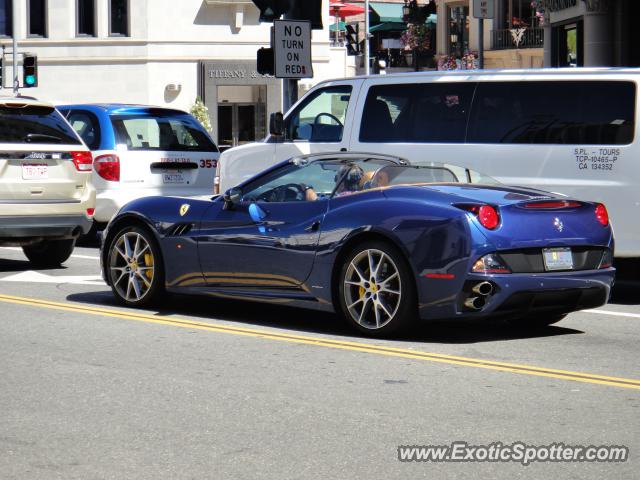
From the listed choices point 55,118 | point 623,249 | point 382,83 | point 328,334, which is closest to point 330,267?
point 328,334

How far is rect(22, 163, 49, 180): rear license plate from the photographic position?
544 inches

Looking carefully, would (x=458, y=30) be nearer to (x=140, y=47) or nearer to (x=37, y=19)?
(x=140, y=47)

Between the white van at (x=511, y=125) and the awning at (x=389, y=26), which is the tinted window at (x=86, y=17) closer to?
the awning at (x=389, y=26)

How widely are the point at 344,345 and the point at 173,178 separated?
8421 mm

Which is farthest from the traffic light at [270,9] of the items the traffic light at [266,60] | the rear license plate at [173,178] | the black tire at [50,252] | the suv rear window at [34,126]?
the black tire at [50,252]

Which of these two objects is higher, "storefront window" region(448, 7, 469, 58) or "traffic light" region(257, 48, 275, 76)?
"storefront window" region(448, 7, 469, 58)

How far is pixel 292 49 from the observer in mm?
18703

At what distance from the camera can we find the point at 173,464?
5.87m

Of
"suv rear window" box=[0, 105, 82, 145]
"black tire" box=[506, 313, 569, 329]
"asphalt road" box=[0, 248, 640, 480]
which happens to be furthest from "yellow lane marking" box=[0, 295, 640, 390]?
"suv rear window" box=[0, 105, 82, 145]

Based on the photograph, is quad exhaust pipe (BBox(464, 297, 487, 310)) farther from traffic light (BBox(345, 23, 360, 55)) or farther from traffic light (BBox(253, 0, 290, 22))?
traffic light (BBox(345, 23, 360, 55))

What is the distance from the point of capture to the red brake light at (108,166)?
54.5 ft

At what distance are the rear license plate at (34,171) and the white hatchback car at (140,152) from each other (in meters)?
2.56

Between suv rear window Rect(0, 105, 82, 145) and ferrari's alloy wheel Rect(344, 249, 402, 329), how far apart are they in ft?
18.5

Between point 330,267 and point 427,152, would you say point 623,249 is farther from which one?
point 330,267
